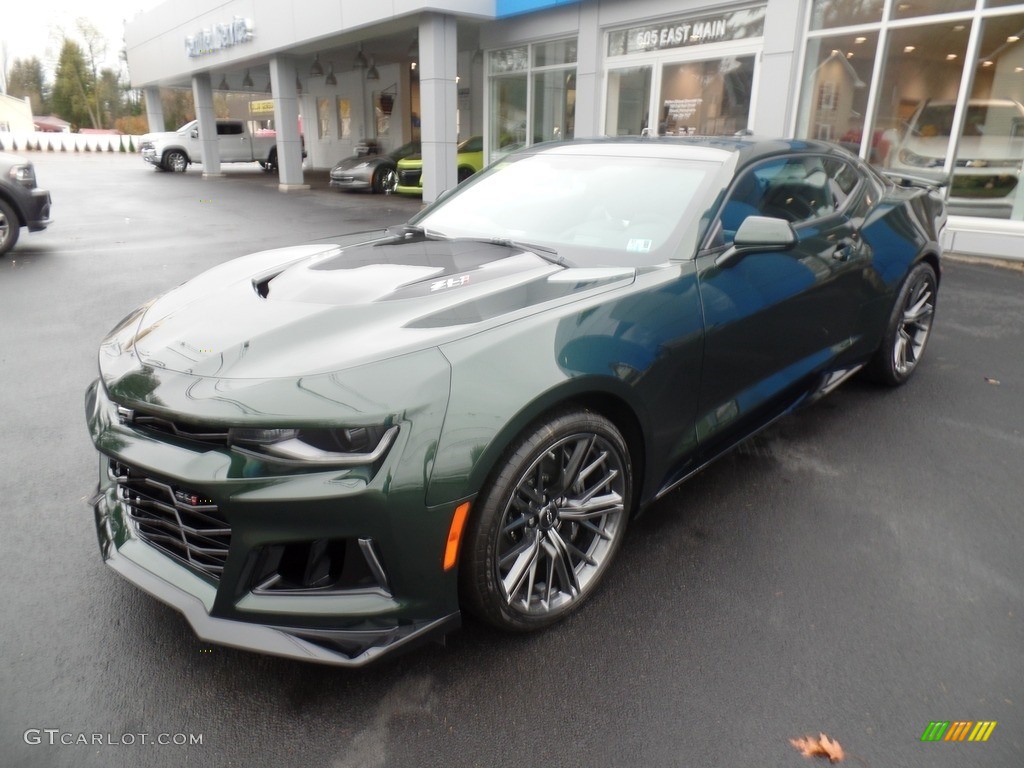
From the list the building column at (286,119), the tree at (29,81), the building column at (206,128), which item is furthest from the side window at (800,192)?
the tree at (29,81)

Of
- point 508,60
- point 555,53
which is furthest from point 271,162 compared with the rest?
point 555,53

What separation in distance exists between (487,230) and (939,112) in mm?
8980

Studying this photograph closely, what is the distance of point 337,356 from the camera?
2.00 m

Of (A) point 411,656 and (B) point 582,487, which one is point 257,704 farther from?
(B) point 582,487

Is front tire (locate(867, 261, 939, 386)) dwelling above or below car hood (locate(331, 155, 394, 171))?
below

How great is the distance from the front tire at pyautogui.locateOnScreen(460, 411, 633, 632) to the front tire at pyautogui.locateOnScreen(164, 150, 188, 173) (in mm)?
28472

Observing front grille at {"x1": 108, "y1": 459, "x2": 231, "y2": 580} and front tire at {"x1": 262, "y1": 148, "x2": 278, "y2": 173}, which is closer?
front grille at {"x1": 108, "y1": 459, "x2": 231, "y2": 580}

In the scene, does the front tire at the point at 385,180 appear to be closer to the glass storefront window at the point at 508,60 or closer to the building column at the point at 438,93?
the glass storefront window at the point at 508,60

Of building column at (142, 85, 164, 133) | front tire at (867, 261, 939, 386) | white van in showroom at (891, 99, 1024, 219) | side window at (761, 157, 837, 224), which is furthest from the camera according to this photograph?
building column at (142, 85, 164, 133)

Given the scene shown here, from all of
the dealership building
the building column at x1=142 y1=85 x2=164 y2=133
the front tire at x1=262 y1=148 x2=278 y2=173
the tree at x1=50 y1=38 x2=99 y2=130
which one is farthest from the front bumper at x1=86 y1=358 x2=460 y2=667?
the tree at x1=50 y1=38 x2=99 y2=130

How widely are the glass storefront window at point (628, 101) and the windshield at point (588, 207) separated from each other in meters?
10.1

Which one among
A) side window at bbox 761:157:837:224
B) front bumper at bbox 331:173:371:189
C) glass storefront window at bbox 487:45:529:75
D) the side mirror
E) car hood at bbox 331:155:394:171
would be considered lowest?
front bumper at bbox 331:173:371:189

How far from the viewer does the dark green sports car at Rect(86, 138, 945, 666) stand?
1833 mm

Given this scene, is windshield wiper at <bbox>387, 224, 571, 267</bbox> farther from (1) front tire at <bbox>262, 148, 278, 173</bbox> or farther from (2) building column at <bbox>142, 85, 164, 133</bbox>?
(2) building column at <bbox>142, 85, 164, 133</bbox>
